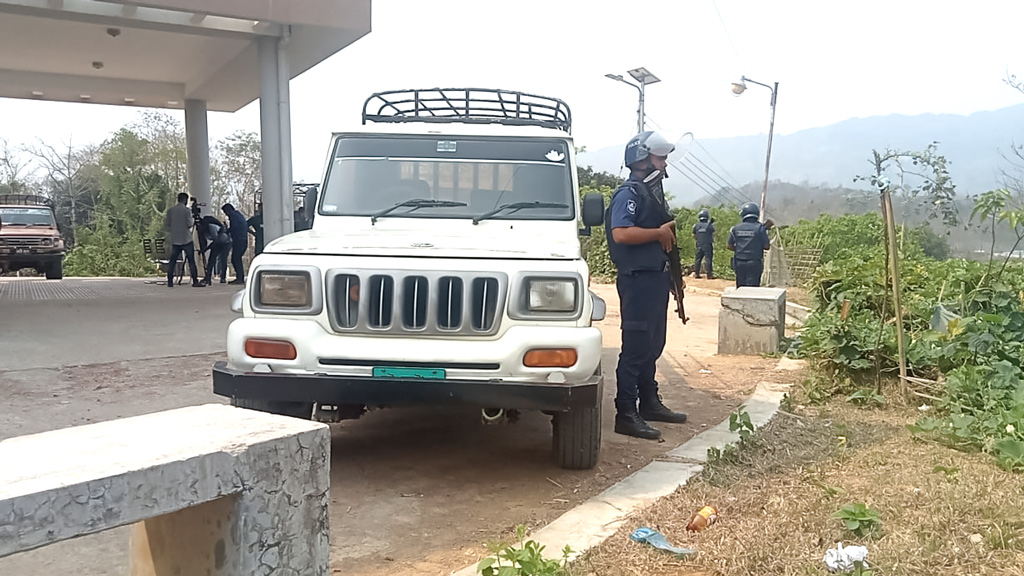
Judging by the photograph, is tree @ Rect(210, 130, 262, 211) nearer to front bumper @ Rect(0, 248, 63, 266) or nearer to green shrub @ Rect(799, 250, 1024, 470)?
front bumper @ Rect(0, 248, 63, 266)

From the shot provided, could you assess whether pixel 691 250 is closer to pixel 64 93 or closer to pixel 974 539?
pixel 64 93

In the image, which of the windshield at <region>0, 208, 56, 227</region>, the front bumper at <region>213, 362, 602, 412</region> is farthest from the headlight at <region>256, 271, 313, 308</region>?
the windshield at <region>0, 208, 56, 227</region>

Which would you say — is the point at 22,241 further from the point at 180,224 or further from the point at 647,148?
the point at 647,148

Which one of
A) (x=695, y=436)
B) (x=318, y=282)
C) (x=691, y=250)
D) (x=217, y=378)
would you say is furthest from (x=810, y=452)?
(x=691, y=250)

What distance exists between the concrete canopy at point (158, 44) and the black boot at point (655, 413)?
26.5 ft

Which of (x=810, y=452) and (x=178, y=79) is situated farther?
(x=178, y=79)

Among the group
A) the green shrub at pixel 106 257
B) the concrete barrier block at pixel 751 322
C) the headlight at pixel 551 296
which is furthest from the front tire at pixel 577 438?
the green shrub at pixel 106 257

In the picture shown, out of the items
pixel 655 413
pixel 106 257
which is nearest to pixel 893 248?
pixel 655 413

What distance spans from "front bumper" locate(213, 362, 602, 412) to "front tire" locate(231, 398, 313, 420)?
1.15 ft

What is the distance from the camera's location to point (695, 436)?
5.04m

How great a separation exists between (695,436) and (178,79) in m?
16.1

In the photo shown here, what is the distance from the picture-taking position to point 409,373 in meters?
3.84

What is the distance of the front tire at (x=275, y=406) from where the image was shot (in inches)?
163

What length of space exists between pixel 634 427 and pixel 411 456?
4.54 feet
